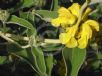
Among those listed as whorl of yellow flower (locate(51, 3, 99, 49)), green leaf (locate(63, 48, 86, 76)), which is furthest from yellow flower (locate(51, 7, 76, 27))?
green leaf (locate(63, 48, 86, 76))

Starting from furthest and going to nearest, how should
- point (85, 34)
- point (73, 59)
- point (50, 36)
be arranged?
point (50, 36) → point (73, 59) → point (85, 34)

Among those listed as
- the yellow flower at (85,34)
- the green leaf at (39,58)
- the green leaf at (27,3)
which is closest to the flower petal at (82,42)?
the yellow flower at (85,34)

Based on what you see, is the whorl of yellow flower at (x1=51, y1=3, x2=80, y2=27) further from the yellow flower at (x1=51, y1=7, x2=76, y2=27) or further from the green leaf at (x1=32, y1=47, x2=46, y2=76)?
the green leaf at (x1=32, y1=47, x2=46, y2=76)

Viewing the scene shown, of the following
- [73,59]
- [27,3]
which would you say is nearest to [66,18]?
[73,59]

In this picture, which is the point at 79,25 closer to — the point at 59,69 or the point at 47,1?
the point at 59,69

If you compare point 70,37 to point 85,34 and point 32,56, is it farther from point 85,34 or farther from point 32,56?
point 32,56

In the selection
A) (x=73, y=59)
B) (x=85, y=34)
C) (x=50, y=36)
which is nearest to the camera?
(x=85, y=34)
